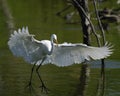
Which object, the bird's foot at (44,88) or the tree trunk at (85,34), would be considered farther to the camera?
the tree trunk at (85,34)

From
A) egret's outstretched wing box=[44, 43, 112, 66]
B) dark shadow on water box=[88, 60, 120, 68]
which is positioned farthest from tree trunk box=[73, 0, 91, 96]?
→ egret's outstretched wing box=[44, 43, 112, 66]

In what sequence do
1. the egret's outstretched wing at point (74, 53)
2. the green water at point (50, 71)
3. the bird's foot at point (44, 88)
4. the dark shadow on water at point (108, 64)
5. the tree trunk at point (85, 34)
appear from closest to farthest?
the green water at point (50, 71) < the bird's foot at point (44, 88) < the egret's outstretched wing at point (74, 53) < the tree trunk at point (85, 34) < the dark shadow on water at point (108, 64)

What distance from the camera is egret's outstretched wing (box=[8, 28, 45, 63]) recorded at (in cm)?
1439

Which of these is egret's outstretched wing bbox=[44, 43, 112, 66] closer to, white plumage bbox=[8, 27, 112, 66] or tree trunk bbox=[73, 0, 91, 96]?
white plumage bbox=[8, 27, 112, 66]

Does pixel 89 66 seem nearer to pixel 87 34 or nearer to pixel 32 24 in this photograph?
pixel 87 34

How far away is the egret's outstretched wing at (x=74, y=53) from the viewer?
47.0 ft

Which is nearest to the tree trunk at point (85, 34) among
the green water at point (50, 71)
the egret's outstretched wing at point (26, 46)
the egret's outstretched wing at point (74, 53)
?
the green water at point (50, 71)

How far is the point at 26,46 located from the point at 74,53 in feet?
3.99

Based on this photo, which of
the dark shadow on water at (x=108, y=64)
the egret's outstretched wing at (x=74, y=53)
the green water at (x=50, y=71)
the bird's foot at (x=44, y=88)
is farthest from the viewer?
the dark shadow on water at (x=108, y=64)

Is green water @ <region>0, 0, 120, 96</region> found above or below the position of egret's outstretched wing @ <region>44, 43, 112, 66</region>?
below

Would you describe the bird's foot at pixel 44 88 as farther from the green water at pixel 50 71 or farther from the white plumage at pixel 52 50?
the white plumage at pixel 52 50

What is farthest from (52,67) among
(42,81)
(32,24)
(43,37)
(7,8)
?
(7,8)

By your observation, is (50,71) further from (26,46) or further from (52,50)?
(26,46)

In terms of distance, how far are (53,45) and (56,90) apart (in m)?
1.41
